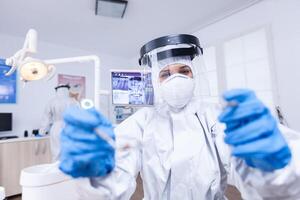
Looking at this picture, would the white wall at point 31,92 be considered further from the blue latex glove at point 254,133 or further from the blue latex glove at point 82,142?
the blue latex glove at point 254,133

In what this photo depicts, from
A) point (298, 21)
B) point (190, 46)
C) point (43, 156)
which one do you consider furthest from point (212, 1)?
point (43, 156)

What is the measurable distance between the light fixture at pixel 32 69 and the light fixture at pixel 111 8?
5.16ft

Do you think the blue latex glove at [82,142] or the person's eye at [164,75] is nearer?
the blue latex glove at [82,142]

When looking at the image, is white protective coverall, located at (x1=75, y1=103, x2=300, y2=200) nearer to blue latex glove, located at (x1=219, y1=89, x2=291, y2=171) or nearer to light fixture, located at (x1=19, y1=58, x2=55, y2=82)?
blue latex glove, located at (x1=219, y1=89, x2=291, y2=171)

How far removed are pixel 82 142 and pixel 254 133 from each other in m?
0.39

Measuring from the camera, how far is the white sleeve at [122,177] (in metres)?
0.54

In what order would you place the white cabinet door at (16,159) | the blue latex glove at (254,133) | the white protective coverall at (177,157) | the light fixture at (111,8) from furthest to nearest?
the white cabinet door at (16,159)
the light fixture at (111,8)
the white protective coverall at (177,157)
the blue latex glove at (254,133)

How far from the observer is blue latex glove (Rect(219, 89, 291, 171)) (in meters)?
0.40

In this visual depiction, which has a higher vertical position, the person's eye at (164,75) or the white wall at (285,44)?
the white wall at (285,44)

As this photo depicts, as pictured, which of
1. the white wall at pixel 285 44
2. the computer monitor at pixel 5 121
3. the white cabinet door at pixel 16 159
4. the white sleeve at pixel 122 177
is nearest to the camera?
the white sleeve at pixel 122 177

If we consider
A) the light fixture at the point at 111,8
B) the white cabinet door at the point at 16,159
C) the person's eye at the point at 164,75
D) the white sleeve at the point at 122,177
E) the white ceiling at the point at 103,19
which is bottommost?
the white cabinet door at the point at 16,159

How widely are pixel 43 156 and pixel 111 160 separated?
2.82 meters

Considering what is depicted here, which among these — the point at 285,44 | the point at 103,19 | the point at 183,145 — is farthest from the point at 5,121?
the point at 285,44

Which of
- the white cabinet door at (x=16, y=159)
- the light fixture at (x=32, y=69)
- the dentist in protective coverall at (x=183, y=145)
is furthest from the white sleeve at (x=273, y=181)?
the white cabinet door at (x=16, y=159)
